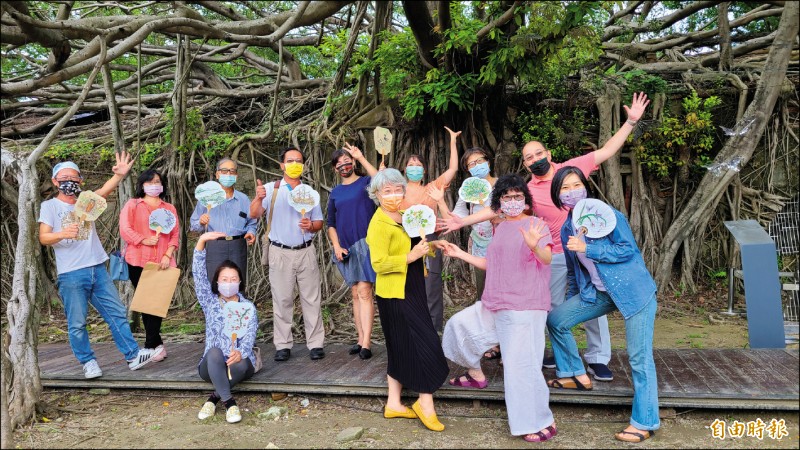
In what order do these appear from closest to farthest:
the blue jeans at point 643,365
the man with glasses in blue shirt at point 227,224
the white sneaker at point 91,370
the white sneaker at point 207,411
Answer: the blue jeans at point 643,365, the white sneaker at point 207,411, the white sneaker at point 91,370, the man with glasses in blue shirt at point 227,224

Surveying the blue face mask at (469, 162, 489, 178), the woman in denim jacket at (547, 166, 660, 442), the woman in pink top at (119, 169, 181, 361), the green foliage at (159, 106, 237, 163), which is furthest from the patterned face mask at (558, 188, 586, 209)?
the green foliage at (159, 106, 237, 163)

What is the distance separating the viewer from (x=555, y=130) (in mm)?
7012

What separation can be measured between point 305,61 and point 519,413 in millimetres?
8246

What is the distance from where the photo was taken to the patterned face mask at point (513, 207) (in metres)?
3.46

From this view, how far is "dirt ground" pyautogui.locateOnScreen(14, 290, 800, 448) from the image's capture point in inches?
138

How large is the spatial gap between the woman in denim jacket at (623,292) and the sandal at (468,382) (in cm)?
75

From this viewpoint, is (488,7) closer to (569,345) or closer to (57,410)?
(569,345)

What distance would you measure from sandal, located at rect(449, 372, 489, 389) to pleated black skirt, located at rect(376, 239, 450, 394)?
0.40 meters

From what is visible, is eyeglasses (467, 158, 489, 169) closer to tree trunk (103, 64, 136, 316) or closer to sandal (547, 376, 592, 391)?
sandal (547, 376, 592, 391)

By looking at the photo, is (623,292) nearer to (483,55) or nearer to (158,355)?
(483,55)

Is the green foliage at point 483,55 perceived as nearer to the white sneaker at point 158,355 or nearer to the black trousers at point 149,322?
the black trousers at point 149,322

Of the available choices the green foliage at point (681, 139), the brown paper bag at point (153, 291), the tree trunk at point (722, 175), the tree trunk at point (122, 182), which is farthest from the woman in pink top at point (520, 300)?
the tree trunk at point (122, 182)

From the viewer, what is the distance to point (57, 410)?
4137mm

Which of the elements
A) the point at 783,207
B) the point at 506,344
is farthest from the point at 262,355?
the point at 783,207
